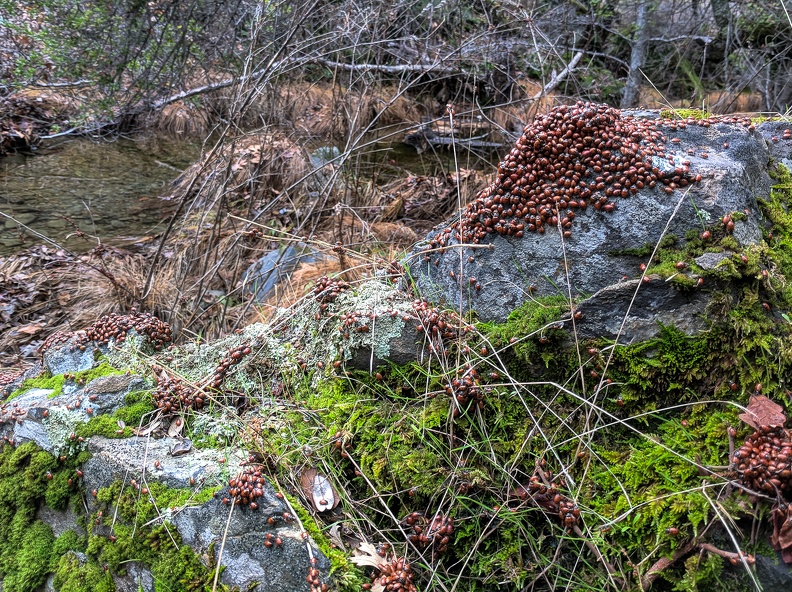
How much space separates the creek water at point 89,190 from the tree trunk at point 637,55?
648 cm

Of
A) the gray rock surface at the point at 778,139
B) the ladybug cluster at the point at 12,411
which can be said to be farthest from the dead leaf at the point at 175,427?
the gray rock surface at the point at 778,139

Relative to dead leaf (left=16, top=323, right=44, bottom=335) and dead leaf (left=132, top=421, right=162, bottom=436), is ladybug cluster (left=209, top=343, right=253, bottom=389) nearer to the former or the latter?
dead leaf (left=132, top=421, right=162, bottom=436)

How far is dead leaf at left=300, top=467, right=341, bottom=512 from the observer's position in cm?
215

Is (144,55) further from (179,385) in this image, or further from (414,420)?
(414,420)

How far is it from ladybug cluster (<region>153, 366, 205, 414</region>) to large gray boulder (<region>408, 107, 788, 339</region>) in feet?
3.94

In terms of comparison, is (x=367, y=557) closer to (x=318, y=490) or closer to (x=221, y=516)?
(x=318, y=490)

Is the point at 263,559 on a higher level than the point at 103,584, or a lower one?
higher

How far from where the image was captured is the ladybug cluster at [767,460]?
Answer: 5.42ft

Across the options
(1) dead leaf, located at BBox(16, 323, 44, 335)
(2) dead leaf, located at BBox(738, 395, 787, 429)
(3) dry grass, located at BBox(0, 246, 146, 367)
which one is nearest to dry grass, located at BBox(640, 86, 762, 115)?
(2) dead leaf, located at BBox(738, 395, 787, 429)

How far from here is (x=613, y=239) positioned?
2.34 metres

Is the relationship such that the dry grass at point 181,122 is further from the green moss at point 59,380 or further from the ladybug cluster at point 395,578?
the ladybug cluster at point 395,578

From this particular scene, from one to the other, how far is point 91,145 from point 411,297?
8.67m

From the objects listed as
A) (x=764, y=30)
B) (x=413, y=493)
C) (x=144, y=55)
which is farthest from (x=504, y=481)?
(x=764, y=30)

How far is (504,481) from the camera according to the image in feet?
6.84
